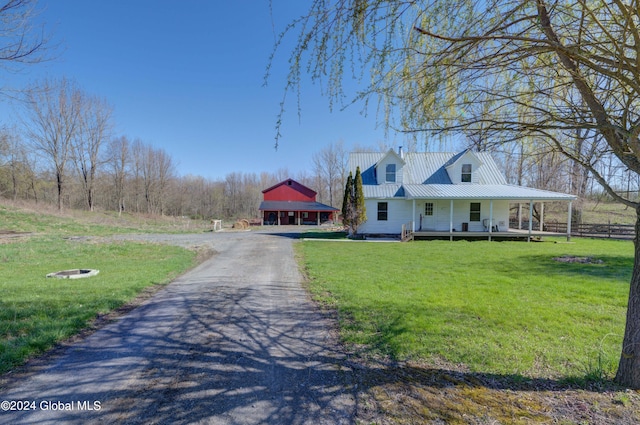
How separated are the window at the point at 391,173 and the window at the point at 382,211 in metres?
2.06

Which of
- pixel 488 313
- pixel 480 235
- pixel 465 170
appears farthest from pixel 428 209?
pixel 488 313

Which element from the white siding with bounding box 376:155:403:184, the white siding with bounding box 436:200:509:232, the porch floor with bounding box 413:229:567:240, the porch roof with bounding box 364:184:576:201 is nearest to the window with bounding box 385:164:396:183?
the white siding with bounding box 376:155:403:184

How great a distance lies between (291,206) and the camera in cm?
3675

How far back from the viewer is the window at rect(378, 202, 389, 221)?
1911 cm

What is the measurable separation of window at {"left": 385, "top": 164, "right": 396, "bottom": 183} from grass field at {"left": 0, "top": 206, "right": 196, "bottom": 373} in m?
13.7

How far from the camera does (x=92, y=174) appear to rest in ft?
121

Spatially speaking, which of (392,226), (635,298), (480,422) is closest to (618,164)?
(635,298)

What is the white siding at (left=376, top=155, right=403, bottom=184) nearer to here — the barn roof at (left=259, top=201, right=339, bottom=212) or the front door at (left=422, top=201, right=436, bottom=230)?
the front door at (left=422, top=201, right=436, bottom=230)

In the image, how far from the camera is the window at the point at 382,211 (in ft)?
62.7

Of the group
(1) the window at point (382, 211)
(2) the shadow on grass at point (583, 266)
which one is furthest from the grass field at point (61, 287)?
(1) the window at point (382, 211)

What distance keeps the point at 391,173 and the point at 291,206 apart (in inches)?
743

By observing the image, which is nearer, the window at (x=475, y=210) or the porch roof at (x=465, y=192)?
the porch roof at (x=465, y=192)

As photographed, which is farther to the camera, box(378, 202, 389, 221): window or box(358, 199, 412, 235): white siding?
box(378, 202, 389, 221): window

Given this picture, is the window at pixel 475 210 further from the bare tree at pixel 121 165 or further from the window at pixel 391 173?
the bare tree at pixel 121 165
